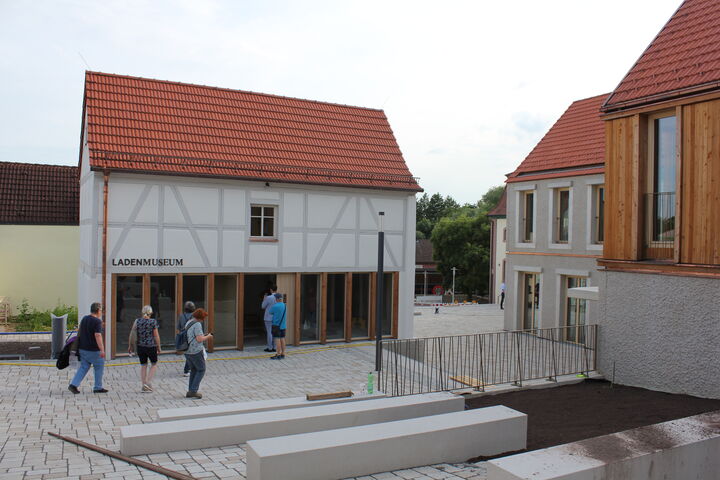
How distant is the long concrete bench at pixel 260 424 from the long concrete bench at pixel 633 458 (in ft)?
9.35

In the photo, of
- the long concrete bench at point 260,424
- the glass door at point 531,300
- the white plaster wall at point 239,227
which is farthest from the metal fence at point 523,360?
the glass door at point 531,300

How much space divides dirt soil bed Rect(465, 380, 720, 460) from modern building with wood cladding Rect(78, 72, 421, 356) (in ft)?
27.2

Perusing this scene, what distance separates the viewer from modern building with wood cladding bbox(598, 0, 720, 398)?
958 centimetres

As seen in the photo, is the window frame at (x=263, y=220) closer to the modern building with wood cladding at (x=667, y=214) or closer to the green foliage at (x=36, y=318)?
the modern building with wood cladding at (x=667, y=214)

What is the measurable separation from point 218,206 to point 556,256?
11.1m

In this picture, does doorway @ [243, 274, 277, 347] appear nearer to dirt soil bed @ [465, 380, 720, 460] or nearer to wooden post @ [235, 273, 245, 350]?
wooden post @ [235, 273, 245, 350]

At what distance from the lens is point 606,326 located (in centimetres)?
1134

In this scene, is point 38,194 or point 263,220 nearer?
point 263,220

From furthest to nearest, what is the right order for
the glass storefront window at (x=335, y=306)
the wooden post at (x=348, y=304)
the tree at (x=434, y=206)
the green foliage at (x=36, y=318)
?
1. the tree at (x=434, y=206)
2. the green foliage at (x=36, y=318)
3. the wooden post at (x=348, y=304)
4. the glass storefront window at (x=335, y=306)

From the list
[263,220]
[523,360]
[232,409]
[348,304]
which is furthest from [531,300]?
[232,409]

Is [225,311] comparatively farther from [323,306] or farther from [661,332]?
[661,332]

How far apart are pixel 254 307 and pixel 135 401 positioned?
661 centimetres

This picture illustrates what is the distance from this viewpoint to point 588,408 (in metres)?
9.52

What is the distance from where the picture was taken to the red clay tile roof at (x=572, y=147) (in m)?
20.0
